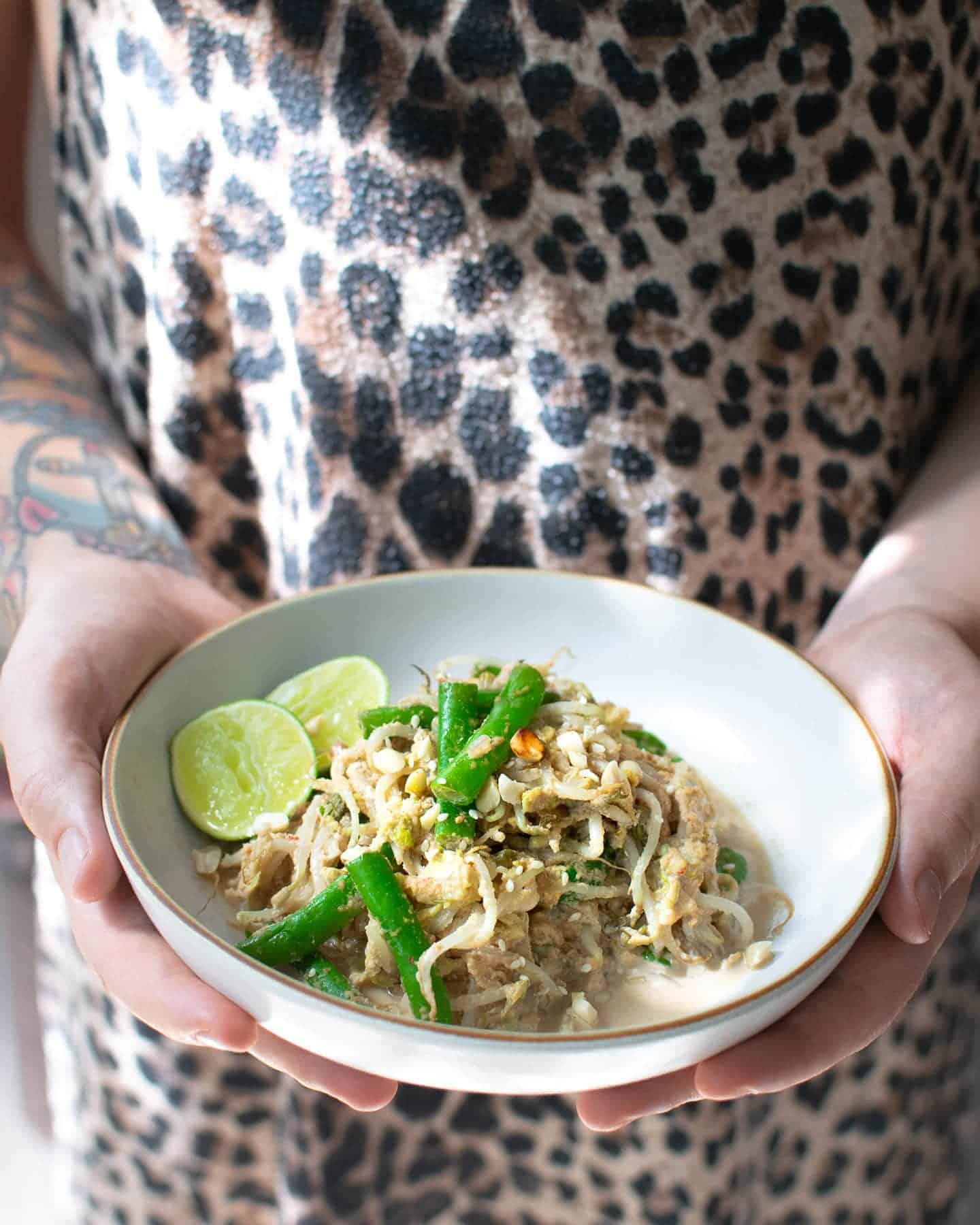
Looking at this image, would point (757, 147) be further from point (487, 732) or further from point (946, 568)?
point (487, 732)

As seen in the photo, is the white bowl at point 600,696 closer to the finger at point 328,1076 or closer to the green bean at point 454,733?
the finger at point 328,1076

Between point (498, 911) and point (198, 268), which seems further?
point (198, 268)

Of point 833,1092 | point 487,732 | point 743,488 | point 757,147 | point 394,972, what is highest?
point 757,147

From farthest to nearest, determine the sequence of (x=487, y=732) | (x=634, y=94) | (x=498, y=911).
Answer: (x=634, y=94) < (x=487, y=732) < (x=498, y=911)

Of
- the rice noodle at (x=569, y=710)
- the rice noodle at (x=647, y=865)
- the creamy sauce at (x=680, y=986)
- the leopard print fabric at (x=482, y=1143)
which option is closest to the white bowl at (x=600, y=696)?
the creamy sauce at (x=680, y=986)

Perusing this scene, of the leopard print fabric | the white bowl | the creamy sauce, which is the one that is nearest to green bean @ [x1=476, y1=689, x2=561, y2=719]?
the white bowl

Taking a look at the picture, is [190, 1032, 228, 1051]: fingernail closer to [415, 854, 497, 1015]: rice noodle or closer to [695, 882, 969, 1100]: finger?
[415, 854, 497, 1015]: rice noodle

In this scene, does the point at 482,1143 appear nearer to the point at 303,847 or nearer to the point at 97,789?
the point at 303,847

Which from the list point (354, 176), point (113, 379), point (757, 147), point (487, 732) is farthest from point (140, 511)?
point (757, 147)
